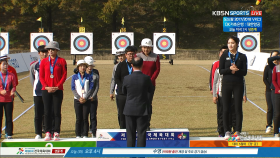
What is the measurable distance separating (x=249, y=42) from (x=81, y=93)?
2704 centimetres

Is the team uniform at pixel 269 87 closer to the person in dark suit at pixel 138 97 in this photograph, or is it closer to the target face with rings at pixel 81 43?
the person in dark suit at pixel 138 97

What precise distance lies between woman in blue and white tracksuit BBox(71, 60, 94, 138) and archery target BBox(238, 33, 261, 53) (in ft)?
86.2

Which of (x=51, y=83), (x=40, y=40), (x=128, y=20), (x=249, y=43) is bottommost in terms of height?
(x=51, y=83)

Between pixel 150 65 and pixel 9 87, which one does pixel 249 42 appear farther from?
pixel 9 87

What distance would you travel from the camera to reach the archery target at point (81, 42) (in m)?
33.1

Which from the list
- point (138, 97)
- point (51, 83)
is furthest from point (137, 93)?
point (51, 83)

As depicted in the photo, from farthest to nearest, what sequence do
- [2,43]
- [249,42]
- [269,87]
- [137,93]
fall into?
[2,43] < [249,42] < [269,87] < [137,93]

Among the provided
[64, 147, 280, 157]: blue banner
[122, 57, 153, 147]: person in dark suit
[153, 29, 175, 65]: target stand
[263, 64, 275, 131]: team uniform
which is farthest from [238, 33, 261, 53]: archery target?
[64, 147, 280, 157]: blue banner

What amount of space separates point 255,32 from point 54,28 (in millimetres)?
22717

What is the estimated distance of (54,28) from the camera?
153 feet

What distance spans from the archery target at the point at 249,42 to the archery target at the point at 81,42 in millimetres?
11649

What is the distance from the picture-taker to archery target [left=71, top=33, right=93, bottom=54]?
33.1 meters

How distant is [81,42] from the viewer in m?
33.6

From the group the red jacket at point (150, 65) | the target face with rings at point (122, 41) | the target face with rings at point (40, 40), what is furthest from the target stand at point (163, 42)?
the red jacket at point (150, 65)
